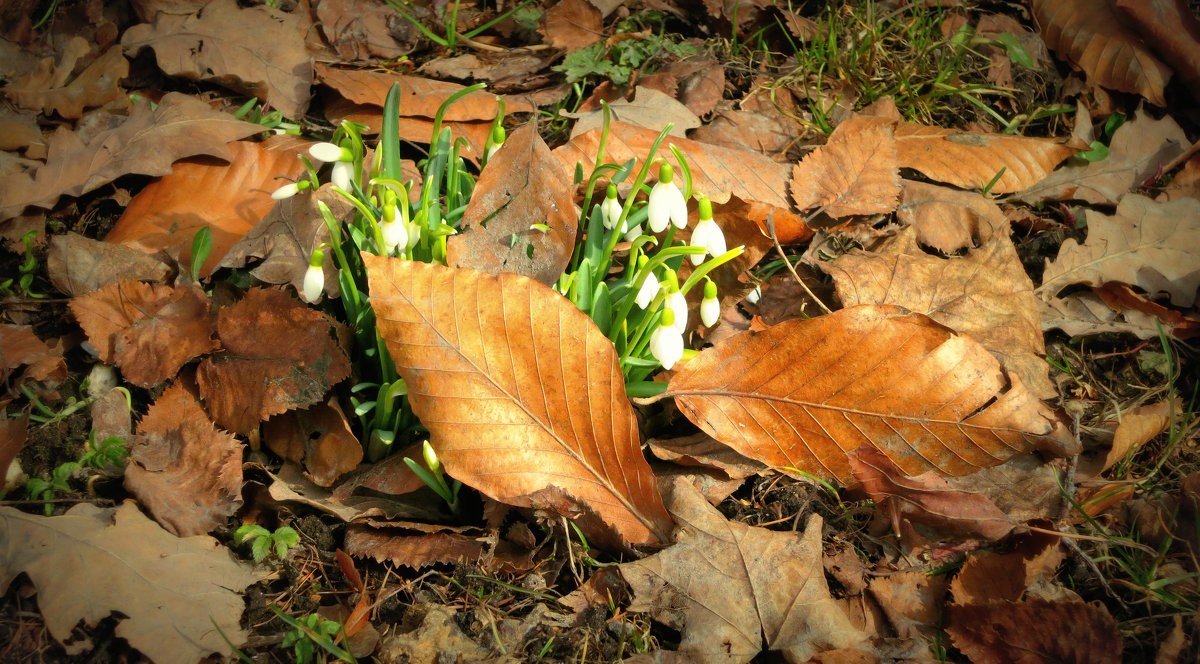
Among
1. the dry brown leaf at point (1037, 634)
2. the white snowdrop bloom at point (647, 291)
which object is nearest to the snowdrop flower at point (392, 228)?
the white snowdrop bloom at point (647, 291)

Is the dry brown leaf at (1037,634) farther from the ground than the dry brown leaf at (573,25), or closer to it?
closer to it

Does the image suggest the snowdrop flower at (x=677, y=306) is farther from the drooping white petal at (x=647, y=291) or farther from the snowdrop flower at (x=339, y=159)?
the snowdrop flower at (x=339, y=159)

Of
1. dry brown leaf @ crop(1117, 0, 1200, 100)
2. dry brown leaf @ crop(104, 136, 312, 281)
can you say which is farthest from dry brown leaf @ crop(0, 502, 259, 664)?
dry brown leaf @ crop(1117, 0, 1200, 100)

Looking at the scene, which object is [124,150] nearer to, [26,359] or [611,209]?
[26,359]

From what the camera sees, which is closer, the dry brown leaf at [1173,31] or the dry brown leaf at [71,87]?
the dry brown leaf at [71,87]

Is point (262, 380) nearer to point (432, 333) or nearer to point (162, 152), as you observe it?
point (432, 333)

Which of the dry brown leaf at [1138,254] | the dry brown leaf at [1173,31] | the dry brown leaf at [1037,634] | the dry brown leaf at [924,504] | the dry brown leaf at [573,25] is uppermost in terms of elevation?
the dry brown leaf at [1173,31]
